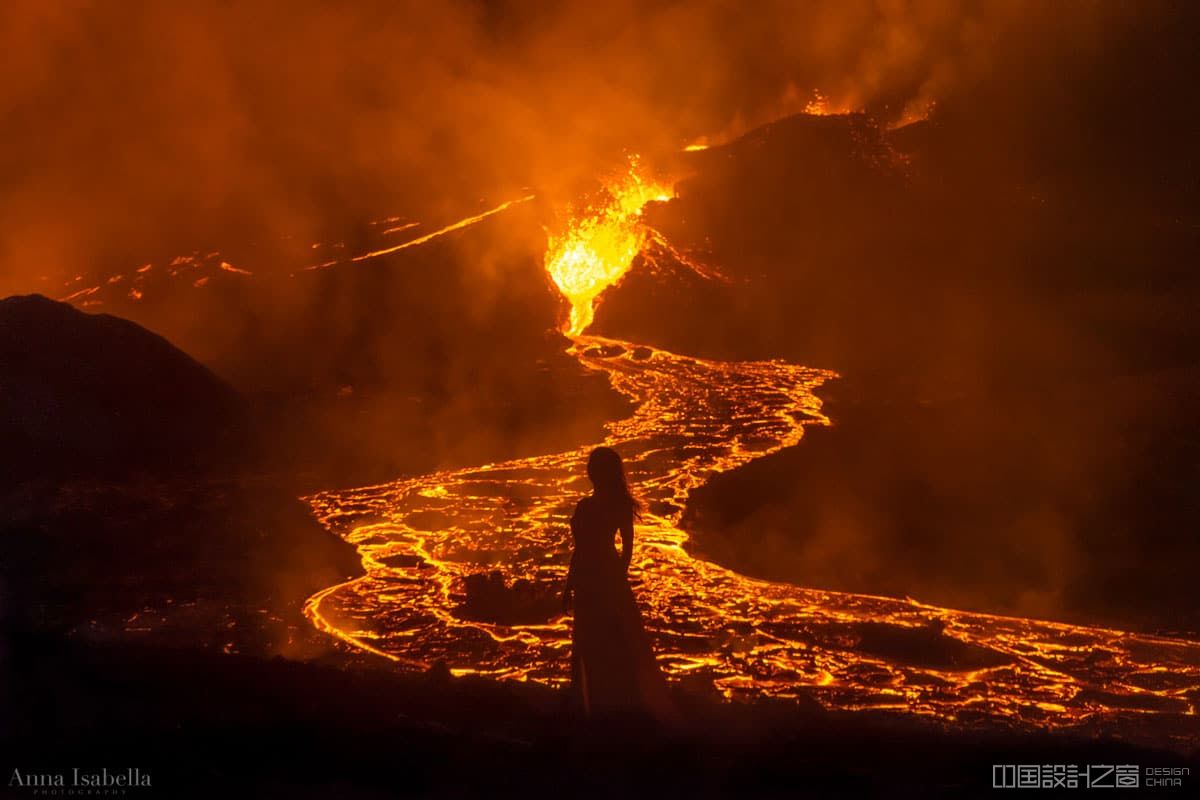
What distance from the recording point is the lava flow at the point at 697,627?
27.4 feet

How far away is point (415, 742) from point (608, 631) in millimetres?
1255

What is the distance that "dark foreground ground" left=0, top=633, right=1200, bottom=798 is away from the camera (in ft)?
17.8

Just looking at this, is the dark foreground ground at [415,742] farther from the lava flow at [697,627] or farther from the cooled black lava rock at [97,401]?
the cooled black lava rock at [97,401]

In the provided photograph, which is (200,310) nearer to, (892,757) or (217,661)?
(217,661)

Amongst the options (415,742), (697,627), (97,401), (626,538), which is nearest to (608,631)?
(626,538)

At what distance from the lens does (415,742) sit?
19.6ft

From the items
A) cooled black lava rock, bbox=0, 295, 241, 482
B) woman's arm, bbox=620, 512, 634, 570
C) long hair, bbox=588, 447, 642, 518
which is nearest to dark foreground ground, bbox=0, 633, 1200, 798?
woman's arm, bbox=620, 512, 634, 570

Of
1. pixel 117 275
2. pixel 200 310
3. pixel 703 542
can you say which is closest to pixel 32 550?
pixel 703 542

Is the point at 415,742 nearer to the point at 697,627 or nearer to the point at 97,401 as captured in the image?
the point at 697,627

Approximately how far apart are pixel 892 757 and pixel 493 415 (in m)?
14.1

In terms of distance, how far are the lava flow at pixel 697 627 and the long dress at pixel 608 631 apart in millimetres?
2249

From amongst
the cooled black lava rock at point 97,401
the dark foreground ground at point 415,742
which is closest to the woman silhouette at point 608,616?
the dark foreground ground at point 415,742

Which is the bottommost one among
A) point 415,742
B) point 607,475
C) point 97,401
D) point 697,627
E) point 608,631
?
point 415,742

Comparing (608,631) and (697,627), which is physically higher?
(697,627)
